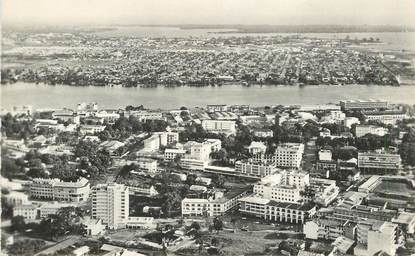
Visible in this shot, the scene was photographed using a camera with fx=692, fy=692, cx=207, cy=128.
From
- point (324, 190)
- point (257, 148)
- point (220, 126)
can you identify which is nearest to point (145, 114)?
point (220, 126)

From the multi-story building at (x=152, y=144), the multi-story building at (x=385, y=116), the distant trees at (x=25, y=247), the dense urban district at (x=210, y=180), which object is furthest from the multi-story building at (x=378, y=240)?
the distant trees at (x=25, y=247)

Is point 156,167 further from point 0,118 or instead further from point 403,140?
point 403,140

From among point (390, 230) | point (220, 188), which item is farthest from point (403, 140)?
point (220, 188)

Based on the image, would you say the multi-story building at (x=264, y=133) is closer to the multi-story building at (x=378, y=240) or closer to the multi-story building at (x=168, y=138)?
the multi-story building at (x=168, y=138)

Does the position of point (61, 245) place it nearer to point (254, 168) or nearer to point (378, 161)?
point (254, 168)

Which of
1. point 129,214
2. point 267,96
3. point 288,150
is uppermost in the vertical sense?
point 267,96

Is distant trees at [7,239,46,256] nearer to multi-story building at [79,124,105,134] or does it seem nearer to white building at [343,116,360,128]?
multi-story building at [79,124,105,134]

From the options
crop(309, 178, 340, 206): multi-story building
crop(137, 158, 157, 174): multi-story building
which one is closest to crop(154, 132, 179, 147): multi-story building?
crop(137, 158, 157, 174): multi-story building
